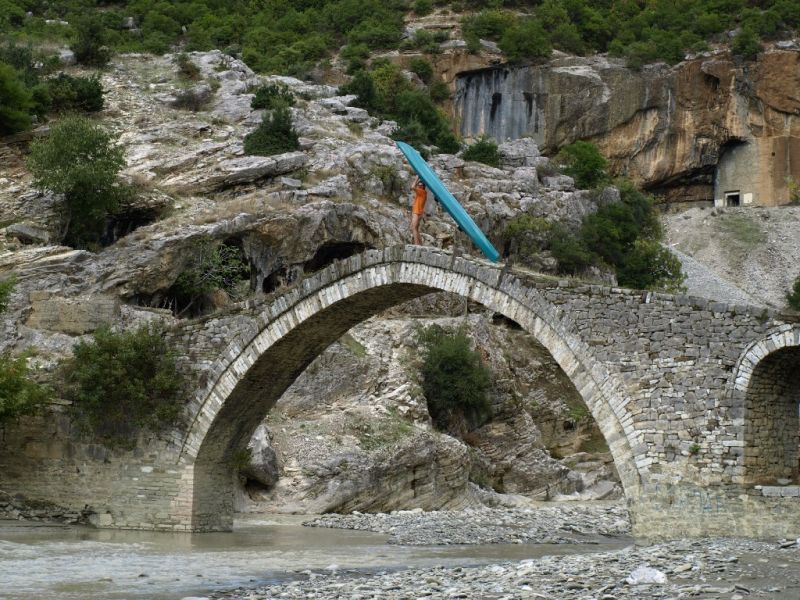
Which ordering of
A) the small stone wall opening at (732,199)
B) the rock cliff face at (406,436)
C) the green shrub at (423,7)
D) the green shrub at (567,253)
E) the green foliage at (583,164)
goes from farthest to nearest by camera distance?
the green shrub at (423,7) < the small stone wall opening at (732,199) < the green foliage at (583,164) < the green shrub at (567,253) < the rock cliff face at (406,436)

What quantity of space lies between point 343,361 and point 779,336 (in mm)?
12375

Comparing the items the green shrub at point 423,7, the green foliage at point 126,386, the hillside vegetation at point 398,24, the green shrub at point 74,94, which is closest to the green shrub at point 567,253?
the green shrub at point 74,94

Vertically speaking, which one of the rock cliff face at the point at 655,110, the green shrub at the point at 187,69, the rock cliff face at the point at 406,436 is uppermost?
the rock cliff face at the point at 655,110

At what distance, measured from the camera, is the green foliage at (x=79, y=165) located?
25047mm

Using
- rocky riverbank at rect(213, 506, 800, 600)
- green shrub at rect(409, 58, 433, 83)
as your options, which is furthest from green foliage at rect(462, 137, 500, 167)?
rocky riverbank at rect(213, 506, 800, 600)

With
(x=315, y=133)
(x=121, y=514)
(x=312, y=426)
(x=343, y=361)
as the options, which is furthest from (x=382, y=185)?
(x=121, y=514)

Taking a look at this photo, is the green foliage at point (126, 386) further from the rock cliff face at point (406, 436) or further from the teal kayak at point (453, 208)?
the teal kayak at point (453, 208)

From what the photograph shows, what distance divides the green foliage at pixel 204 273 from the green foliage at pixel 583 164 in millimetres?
22241

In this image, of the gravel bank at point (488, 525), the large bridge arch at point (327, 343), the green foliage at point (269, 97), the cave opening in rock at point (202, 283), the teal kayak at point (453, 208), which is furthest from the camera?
the green foliage at point (269, 97)

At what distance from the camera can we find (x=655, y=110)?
2108 inches

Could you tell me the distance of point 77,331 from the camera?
19.9 m

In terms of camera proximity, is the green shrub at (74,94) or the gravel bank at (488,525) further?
the green shrub at (74,94)

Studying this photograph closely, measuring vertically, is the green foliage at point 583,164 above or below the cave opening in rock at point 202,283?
above

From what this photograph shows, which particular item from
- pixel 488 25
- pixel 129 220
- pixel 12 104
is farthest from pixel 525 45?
pixel 129 220
